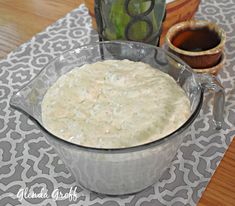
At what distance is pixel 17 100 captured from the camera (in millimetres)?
609

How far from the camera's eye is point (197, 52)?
76cm

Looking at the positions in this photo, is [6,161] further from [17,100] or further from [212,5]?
[212,5]

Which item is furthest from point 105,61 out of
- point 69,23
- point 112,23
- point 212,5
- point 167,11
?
point 212,5

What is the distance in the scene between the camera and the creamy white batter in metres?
0.58

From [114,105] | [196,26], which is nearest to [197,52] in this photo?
[196,26]

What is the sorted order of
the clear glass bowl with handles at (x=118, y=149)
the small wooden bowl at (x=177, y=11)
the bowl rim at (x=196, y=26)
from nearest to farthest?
the clear glass bowl with handles at (x=118, y=149), the bowl rim at (x=196, y=26), the small wooden bowl at (x=177, y=11)

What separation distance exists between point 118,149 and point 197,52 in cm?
31

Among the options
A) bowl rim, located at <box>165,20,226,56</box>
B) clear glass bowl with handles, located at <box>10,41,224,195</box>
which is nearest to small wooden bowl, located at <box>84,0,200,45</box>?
bowl rim, located at <box>165,20,226,56</box>

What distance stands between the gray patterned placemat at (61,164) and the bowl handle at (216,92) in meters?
0.03

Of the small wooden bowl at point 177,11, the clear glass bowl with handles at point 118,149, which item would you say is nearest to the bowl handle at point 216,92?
the clear glass bowl with handles at point 118,149

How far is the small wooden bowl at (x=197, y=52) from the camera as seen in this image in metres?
0.75

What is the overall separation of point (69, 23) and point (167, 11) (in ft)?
0.93

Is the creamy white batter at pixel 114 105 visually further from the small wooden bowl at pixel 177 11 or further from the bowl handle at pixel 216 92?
the small wooden bowl at pixel 177 11

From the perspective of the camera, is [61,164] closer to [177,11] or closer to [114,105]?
[114,105]
